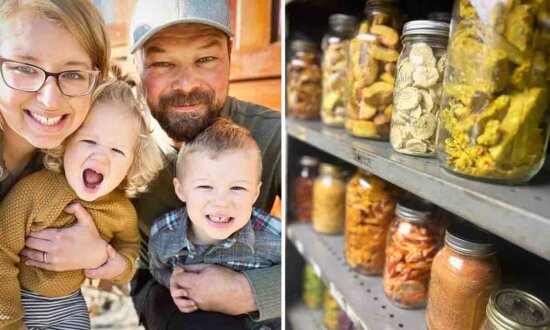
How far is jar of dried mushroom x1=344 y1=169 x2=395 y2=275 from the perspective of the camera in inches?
37.2

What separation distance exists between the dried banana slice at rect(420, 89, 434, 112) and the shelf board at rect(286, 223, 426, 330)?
404 mm

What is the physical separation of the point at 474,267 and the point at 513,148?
0.70 feet

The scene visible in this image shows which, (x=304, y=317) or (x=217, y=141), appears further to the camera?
(x=304, y=317)

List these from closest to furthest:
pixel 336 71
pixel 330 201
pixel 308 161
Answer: pixel 336 71 → pixel 330 201 → pixel 308 161

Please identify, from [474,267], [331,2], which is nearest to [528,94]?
[474,267]

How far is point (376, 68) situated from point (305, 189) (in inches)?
21.9

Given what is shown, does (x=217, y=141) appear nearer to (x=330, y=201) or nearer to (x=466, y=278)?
(x=466, y=278)

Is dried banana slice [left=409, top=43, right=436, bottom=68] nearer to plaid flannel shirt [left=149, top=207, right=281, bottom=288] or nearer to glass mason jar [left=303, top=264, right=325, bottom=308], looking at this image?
plaid flannel shirt [left=149, top=207, right=281, bottom=288]

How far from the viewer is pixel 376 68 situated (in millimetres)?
819

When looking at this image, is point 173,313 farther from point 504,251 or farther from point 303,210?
point 303,210

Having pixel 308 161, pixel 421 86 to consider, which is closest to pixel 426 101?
pixel 421 86

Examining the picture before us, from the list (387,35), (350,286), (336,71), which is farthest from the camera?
(336,71)

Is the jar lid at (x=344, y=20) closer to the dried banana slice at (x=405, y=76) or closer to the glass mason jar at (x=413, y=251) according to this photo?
the dried banana slice at (x=405, y=76)

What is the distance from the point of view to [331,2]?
3.67ft
